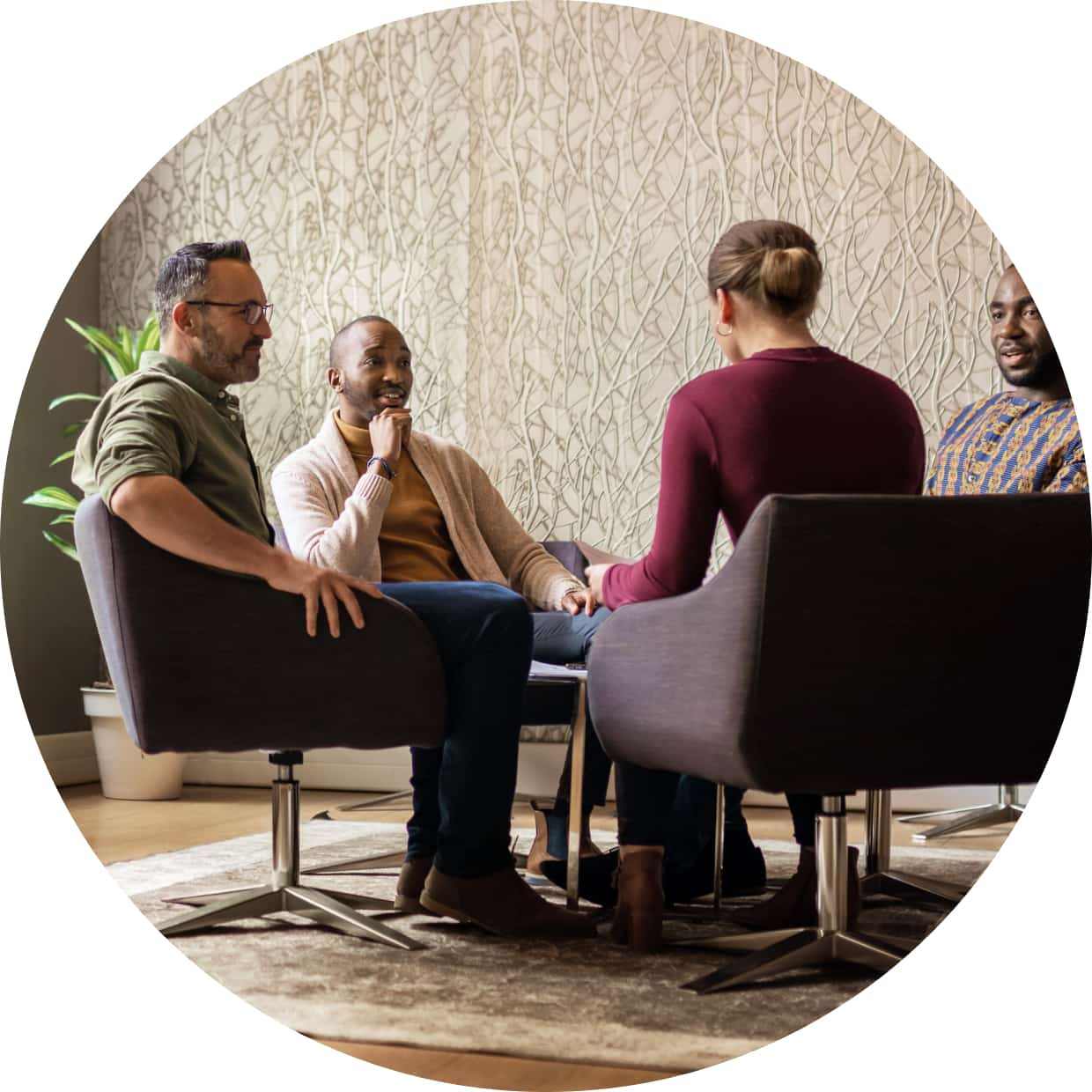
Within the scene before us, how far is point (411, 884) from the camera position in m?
1.77

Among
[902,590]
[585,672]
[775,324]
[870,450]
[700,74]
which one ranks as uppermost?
[700,74]

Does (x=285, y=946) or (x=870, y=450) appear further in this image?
(x=285, y=946)

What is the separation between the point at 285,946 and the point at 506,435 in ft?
4.55

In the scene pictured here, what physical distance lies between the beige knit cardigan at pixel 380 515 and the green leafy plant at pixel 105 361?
1.52m

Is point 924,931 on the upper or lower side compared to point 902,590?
lower

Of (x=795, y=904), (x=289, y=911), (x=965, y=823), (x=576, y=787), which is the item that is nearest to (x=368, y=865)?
(x=289, y=911)

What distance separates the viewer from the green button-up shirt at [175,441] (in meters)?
1.41

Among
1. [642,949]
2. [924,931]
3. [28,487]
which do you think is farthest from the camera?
[28,487]

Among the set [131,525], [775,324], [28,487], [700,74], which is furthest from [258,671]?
→ [28,487]

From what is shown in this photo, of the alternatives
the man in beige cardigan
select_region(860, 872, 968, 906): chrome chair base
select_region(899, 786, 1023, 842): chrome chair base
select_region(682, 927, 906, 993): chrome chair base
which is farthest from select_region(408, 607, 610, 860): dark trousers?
select_region(899, 786, 1023, 842): chrome chair base

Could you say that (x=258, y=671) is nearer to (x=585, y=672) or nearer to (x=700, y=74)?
(x=585, y=672)

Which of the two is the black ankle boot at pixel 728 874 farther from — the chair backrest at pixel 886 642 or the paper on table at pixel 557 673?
the chair backrest at pixel 886 642

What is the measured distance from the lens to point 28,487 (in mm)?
3295

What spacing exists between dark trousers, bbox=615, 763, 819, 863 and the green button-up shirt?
0.53 metres
